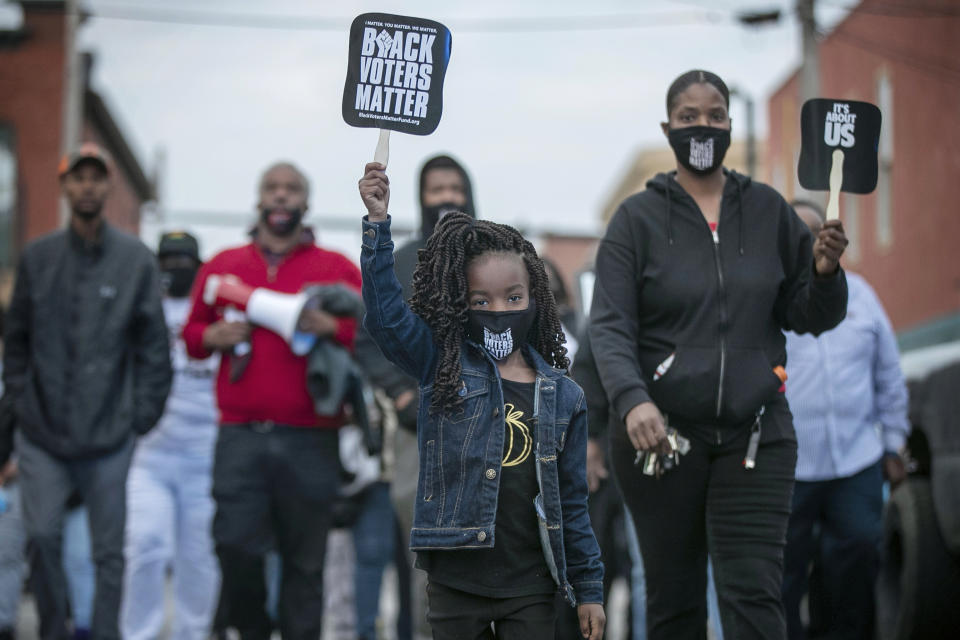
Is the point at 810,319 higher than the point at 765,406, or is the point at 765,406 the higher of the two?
the point at 810,319

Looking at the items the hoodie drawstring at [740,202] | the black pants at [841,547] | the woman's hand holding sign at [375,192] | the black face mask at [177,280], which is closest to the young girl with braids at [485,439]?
the woman's hand holding sign at [375,192]

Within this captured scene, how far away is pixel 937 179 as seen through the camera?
19719mm

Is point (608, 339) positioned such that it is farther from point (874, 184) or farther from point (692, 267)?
point (874, 184)

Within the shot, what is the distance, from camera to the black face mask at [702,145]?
16.3 ft

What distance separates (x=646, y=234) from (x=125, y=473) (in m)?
2.91

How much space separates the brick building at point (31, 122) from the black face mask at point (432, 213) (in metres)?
22.7

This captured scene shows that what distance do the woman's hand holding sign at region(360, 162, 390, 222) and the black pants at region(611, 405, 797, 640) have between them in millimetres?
1438

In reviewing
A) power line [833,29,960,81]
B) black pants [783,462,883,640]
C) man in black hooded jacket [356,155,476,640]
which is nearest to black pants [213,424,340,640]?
man in black hooded jacket [356,155,476,640]

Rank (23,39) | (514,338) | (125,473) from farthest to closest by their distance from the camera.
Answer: (23,39) < (125,473) < (514,338)

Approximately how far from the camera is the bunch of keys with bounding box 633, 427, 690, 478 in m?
4.82

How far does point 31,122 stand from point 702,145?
26.2 m

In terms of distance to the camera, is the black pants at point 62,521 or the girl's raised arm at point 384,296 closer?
the girl's raised arm at point 384,296

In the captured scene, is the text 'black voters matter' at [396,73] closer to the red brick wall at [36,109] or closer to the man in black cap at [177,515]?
the man in black cap at [177,515]

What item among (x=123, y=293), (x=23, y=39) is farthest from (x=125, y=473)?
(x=23, y=39)
